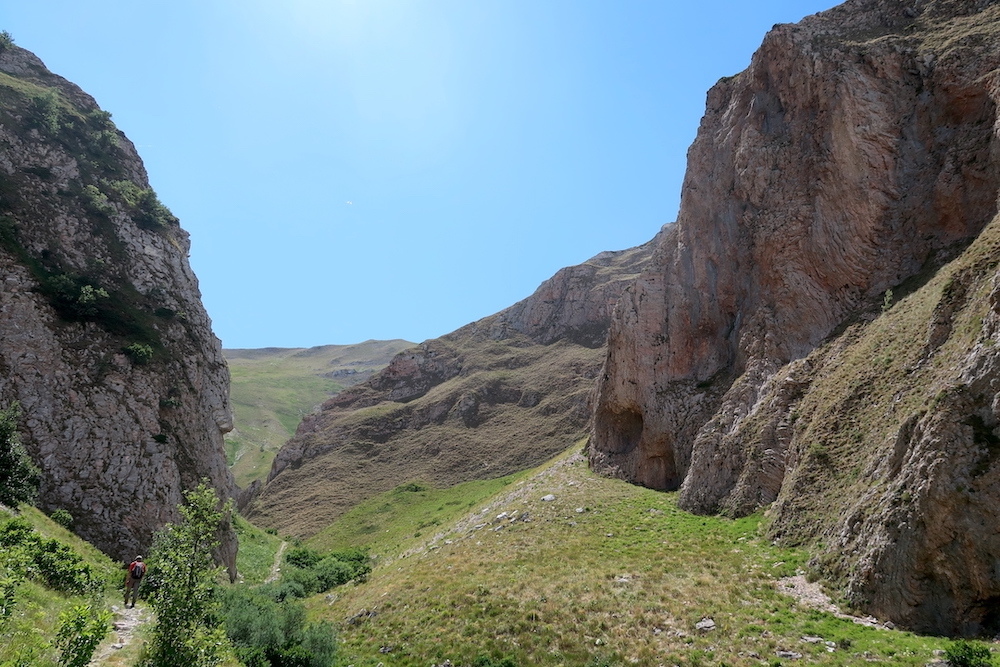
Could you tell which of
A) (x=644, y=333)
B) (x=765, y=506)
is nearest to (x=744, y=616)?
(x=765, y=506)

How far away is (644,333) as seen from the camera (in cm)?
4028

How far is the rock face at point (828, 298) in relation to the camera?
1609cm

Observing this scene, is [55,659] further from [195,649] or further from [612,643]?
[612,643]

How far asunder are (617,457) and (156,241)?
146 feet

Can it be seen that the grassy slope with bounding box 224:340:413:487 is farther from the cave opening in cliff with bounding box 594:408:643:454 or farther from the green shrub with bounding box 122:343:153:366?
the cave opening in cliff with bounding box 594:408:643:454

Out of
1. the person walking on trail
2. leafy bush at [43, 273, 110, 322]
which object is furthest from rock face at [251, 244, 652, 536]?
the person walking on trail

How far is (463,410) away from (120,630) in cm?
6761

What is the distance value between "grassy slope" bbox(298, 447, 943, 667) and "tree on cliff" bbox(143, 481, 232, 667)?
1001 cm

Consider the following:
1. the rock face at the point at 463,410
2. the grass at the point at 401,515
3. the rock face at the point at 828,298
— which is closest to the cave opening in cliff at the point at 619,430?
the rock face at the point at 828,298

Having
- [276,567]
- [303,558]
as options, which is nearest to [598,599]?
[303,558]

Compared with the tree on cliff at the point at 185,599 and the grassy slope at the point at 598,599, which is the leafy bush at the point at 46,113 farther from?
the tree on cliff at the point at 185,599

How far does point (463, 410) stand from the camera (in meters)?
83.1

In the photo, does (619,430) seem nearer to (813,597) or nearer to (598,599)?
(598,599)

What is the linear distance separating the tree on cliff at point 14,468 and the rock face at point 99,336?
1.84 meters
